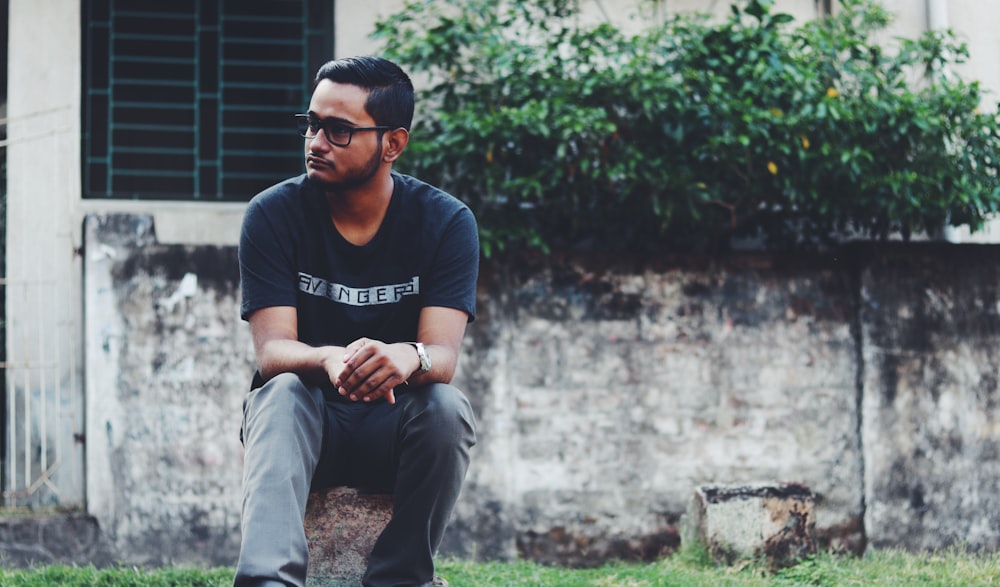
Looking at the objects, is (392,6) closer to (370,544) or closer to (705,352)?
(705,352)

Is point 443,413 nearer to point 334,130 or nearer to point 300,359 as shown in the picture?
point 300,359

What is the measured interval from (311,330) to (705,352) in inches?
158

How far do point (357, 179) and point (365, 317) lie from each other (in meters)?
0.43

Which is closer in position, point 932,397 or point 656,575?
point 656,575

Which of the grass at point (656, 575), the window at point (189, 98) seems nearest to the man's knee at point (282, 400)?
the grass at point (656, 575)

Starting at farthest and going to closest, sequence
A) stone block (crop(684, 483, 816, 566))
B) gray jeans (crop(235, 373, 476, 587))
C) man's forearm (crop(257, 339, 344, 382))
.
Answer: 1. stone block (crop(684, 483, 816, 566))
2. man's forearm (crop(257, 339, 344, 382))
3. gray jeans (crop(235, 373, 476, 587))

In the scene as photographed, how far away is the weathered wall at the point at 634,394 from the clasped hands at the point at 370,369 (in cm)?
369

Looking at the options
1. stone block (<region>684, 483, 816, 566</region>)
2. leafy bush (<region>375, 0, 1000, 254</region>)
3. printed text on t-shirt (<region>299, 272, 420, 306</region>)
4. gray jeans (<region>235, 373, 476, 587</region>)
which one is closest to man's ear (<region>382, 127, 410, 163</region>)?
printed text on t-shirt (<region>299, 272, 420, 306</region>)

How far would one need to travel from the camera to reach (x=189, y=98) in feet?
25.6

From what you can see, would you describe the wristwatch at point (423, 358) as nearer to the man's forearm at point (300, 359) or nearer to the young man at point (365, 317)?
the young man at point (365, 317)

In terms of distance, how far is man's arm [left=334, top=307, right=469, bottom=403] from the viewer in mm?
3367

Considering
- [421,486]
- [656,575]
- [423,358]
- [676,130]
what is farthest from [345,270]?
[676,130]

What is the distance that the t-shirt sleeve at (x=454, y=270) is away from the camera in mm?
3772

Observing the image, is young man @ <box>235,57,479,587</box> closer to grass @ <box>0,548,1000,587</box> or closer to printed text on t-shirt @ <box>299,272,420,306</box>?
printed text on t-shirt @ <box>299,272,420,306</box>
